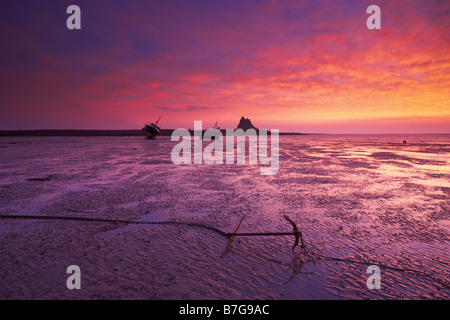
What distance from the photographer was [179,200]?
8.64 m

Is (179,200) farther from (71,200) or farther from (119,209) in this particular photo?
(71,200)

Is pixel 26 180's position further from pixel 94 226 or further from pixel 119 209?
pixel 94 226

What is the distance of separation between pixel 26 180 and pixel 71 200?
17.4 ft

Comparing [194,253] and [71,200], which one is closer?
[194,253]

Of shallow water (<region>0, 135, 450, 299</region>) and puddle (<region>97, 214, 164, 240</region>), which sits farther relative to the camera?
puddle (<region>97, 214, 164, 240</region>)

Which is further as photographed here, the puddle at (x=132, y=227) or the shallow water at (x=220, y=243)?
the puddle at (x=132, y=227)

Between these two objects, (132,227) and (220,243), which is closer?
(220,243)

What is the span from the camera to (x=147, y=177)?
42.6 ft

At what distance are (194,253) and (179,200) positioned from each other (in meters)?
4.00
